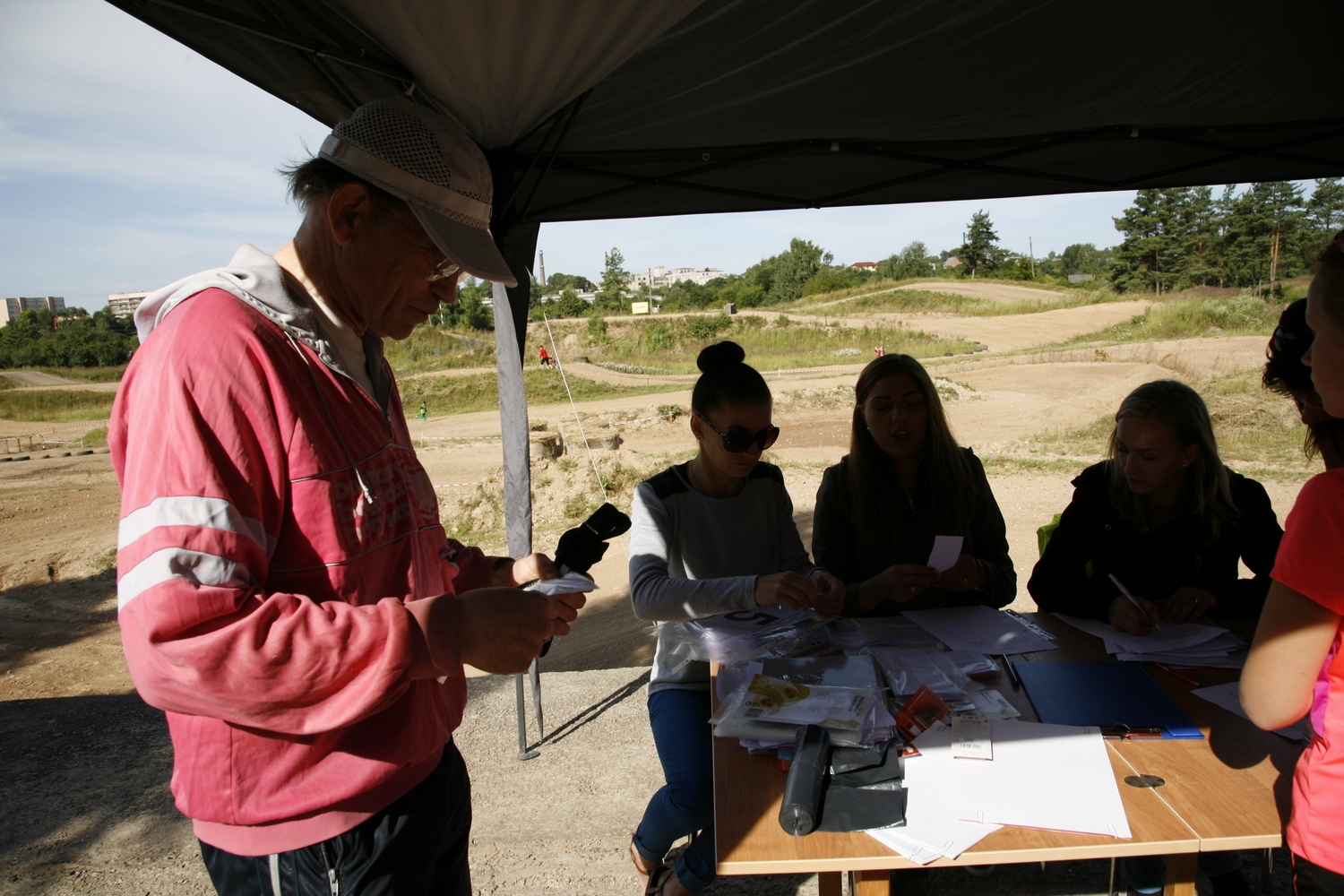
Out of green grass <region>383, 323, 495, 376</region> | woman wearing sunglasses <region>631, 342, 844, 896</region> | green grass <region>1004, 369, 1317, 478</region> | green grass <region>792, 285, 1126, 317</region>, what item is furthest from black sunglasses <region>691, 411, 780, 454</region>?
green grass <region>792, 285, 1126, 317</region>

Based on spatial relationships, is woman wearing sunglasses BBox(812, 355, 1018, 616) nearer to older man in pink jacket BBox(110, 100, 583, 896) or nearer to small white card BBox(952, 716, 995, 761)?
small white card BBox(952, 716, 995, 761)

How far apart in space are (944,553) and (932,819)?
1.02m

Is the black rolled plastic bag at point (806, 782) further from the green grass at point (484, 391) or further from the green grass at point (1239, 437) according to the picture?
the green grass at point (484, 391)

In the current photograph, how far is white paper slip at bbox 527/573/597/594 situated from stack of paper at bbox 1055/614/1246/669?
4.82 feet

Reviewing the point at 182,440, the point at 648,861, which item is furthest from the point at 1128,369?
the point at 182,440

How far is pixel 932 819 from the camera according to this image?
1.29 meters

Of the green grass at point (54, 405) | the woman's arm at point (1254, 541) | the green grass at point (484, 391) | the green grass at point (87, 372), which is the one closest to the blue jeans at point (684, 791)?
the woman's arm at point (1254, 541)

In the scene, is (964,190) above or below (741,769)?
above

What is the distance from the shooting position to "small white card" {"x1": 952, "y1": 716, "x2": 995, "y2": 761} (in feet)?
4.76

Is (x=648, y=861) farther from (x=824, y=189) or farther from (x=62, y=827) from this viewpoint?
(x=824, y=189)

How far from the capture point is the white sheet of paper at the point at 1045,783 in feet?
4.21

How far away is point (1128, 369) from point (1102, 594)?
19.8 metres

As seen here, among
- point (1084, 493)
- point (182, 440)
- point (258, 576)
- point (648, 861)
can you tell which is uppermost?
point (182, 440)

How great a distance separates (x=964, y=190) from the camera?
3920 millimetres
